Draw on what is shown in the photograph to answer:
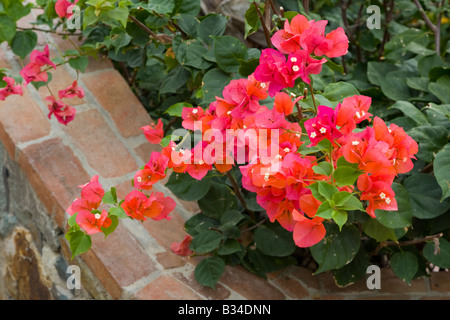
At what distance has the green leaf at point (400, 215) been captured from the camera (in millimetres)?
967

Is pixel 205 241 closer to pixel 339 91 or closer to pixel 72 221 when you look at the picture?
pixel 72 221

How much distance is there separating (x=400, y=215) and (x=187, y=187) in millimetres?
456

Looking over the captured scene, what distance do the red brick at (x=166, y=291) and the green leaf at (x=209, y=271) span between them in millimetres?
37

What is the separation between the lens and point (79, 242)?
91cm

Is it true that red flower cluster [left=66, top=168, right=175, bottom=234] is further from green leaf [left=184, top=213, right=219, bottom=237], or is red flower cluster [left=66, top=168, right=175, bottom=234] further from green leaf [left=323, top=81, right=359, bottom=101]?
green leaf [left=323, top=81, right=359, bottom=101]

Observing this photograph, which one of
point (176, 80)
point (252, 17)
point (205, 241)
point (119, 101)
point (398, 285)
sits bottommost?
point (398, 285)

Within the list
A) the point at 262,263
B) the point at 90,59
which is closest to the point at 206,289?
the point at 262,263

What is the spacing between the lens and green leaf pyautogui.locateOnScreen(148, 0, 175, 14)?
3.86ft

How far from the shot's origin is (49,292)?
55.5 inches

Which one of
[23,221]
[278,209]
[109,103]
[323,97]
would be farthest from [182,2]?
[23,221]

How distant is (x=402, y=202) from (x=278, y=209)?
Answer: 312 mm

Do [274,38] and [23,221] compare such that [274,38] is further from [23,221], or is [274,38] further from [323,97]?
[23,221]

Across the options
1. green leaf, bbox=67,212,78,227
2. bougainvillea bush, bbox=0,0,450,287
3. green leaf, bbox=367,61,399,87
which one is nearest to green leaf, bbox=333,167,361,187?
bougainvillea bush, bbox=0,0,450,287

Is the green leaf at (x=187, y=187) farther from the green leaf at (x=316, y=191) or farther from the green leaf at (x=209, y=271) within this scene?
the green leaf at (x=316, y=191)
